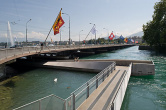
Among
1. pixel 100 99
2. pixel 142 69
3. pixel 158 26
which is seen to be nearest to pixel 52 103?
pixel 100 99

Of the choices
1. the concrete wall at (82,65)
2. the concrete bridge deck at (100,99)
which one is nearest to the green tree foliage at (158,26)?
the concrete wall at (82,65)

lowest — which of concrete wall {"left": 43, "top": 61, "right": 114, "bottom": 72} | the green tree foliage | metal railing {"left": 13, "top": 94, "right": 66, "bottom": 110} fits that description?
concrete wall {"left": 43, "top": 61, "right": 114, "bottom": 72}

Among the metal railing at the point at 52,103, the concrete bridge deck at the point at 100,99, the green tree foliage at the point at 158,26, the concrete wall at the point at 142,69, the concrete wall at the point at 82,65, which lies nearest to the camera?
the metal railing at the point at 52,103

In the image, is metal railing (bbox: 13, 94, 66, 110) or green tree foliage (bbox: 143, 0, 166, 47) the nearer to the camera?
metal railing (bbox: 13, 94, 66, 110)

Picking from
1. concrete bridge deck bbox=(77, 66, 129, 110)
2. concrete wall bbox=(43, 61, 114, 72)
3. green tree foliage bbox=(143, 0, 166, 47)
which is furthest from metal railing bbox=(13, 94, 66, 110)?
green tree foliage bbox=(143, 0, 166, 47)

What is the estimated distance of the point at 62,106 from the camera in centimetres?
632

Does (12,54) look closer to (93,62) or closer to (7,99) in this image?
(7,99)

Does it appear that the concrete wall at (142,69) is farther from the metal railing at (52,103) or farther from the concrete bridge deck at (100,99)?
the metal railing at (52,103)

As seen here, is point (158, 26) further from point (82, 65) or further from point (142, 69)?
point (82, 65)

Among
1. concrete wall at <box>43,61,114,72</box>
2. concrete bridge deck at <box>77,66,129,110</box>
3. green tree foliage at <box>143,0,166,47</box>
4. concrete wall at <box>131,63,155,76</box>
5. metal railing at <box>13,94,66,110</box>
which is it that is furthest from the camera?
green tree foliage at <box>143,0,166,47</box>

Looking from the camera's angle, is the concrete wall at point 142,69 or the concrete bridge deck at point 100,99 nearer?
the concrete bridge deck at point 100,99

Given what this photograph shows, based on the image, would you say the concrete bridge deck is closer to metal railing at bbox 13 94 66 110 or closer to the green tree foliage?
metal railing at bbox 13 94 66 110

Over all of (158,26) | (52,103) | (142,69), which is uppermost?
(158,26)

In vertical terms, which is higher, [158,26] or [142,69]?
[158,26]
